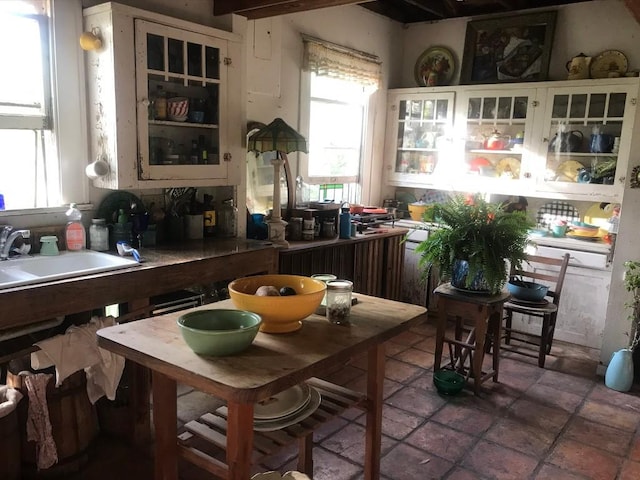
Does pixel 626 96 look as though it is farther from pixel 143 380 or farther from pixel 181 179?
pixel 143 380

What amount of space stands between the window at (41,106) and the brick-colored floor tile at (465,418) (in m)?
2.34

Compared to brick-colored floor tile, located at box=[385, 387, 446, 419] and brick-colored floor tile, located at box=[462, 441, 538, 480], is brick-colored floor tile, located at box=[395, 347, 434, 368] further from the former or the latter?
brick-colored floor tile, located at box=[462, 441, 538, 480]

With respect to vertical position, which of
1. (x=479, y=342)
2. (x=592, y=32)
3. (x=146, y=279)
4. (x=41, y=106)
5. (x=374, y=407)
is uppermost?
(x=592, y=32)

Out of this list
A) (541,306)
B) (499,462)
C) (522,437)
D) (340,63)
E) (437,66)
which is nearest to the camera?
(499,462)

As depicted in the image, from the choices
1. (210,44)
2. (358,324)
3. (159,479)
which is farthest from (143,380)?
(210,44)

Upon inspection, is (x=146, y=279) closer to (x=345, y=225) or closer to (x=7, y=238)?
(x=7, y=238)

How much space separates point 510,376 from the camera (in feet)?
11.9

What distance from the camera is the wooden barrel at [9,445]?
215 cm

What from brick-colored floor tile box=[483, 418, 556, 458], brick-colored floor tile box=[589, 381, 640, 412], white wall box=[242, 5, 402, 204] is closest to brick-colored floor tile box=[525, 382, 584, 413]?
brick-colored floor tile box=[589, 381, 640, 412]

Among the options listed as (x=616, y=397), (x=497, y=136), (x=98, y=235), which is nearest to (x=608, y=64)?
(x=497, y=136)

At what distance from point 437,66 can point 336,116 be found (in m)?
1.14

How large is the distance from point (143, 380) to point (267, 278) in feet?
3.83

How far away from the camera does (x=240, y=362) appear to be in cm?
145

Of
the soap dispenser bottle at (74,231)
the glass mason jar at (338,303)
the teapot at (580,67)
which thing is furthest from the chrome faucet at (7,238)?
the teapot at (580,67)
